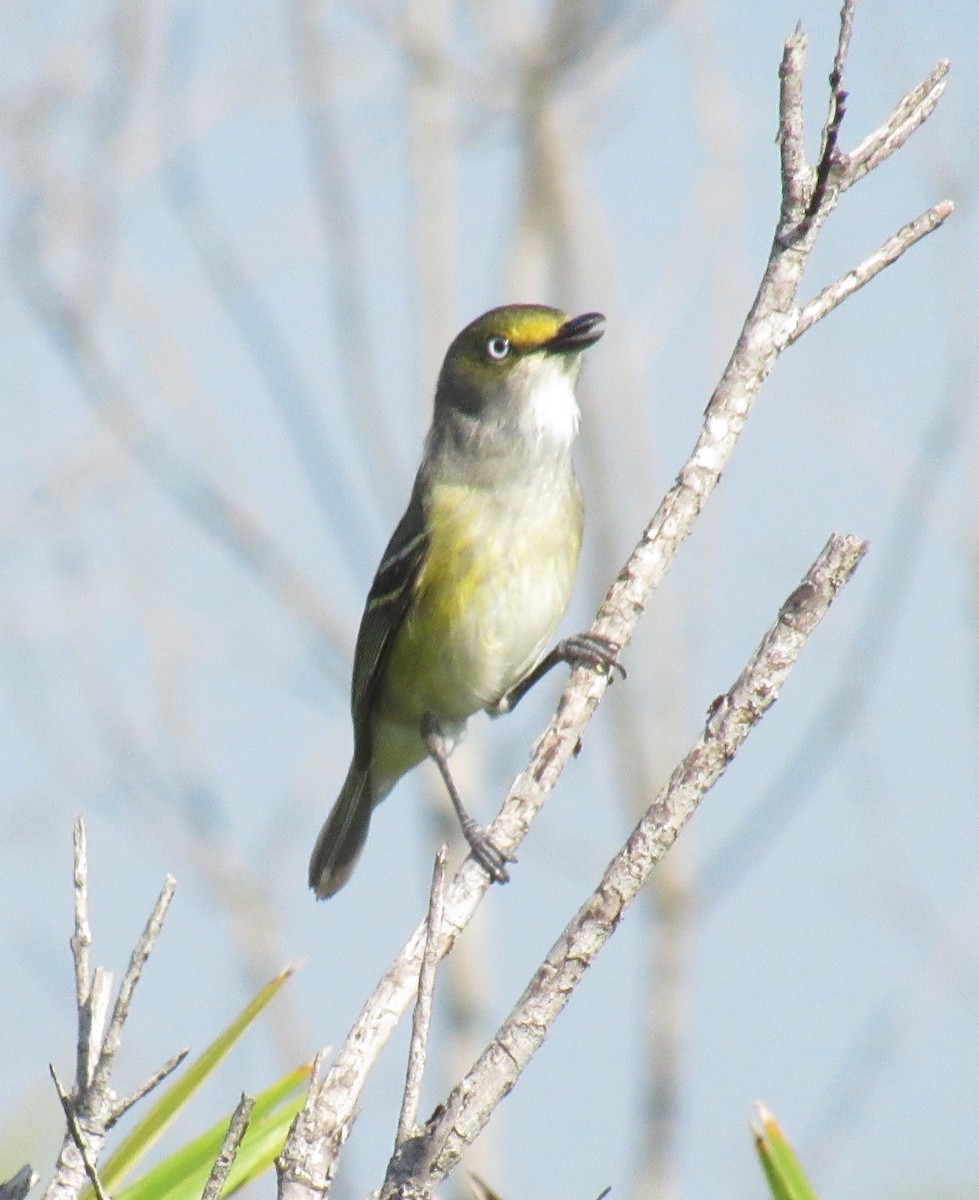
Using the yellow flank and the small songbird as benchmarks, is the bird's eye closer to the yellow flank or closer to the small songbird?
the small songbird

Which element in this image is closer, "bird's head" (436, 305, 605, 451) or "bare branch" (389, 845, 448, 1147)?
"bare branch" (389, 845, 448, 1147)

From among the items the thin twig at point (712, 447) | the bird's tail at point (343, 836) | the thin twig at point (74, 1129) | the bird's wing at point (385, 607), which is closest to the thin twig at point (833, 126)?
the thin twig at point (712, 447)

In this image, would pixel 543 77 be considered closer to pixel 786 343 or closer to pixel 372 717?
pixel 372 717

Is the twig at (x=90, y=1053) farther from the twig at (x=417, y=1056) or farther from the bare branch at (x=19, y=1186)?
the twig at (x=417, y=1056)

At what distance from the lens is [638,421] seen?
8047 mm

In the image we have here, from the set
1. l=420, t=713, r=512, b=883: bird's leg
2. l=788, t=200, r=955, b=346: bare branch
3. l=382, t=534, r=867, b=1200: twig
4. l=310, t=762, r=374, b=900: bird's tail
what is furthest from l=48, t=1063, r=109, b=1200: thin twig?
l=310, t=762, r=374, b=900: bird's tail

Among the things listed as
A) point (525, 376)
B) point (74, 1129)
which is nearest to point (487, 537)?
point (525, 376)

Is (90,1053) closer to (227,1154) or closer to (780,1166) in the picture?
(227,1154)

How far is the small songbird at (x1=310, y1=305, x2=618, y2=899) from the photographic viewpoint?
16.5 ft

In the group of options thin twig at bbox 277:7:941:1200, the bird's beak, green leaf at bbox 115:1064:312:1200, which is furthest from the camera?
the bird's beak

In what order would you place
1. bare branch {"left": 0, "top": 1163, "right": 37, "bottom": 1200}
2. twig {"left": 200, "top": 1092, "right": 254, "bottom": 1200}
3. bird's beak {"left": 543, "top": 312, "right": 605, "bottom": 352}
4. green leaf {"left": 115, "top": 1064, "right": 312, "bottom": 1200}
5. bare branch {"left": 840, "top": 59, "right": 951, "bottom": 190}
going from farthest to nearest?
bird's beak {"left": 543, "top": 312, "right": 605, "bottom": 352} → bare branch {"left": 840, "top": 59, "right": 951, "bottom": 190} → green leaf {"left": 115, "top": 1064, "right": 312, "bottom": 1200} → bare branch {"left": 0, "top": 1163, "right": 37, "bottom": 1200} → twig {"left": 200, "top": 1092, "right": 254, "bottom": 1200}

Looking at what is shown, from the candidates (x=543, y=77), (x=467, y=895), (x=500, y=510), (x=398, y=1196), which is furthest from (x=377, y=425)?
(x=398, y=1196)

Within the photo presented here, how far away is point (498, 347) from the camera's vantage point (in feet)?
16.9

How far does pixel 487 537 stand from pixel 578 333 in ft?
2.25
